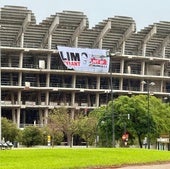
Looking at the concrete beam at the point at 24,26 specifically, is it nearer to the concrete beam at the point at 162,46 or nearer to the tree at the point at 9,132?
the tree at the point at 9,132

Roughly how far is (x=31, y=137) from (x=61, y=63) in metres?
28.7

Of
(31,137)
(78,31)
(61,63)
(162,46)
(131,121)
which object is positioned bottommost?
(31,137)

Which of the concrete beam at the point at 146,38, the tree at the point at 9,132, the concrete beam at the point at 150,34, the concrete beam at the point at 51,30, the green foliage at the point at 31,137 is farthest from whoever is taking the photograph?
the concrete beam at the point at 146,38

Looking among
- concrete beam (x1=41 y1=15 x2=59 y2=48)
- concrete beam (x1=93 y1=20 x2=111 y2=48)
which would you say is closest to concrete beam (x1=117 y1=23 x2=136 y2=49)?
concrete beam (x1=93 y1=20 x2=111 y2=48)

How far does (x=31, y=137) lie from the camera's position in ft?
304

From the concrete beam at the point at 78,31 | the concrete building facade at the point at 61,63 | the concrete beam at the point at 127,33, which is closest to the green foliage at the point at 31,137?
the concrete building facade at the point at 61,63

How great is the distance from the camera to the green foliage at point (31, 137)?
91875 mm

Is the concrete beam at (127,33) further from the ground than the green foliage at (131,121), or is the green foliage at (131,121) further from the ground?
the concrete beam at (127,33)

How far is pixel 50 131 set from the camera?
97.8 m

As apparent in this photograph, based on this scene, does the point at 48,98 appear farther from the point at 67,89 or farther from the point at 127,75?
the point at 127,75

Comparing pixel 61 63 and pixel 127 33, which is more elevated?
pixel 127 33

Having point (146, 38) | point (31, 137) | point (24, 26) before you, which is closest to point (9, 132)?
point (31, 137)

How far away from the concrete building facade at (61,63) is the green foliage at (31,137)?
60.2ft

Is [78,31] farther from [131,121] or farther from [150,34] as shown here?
[131,121]
